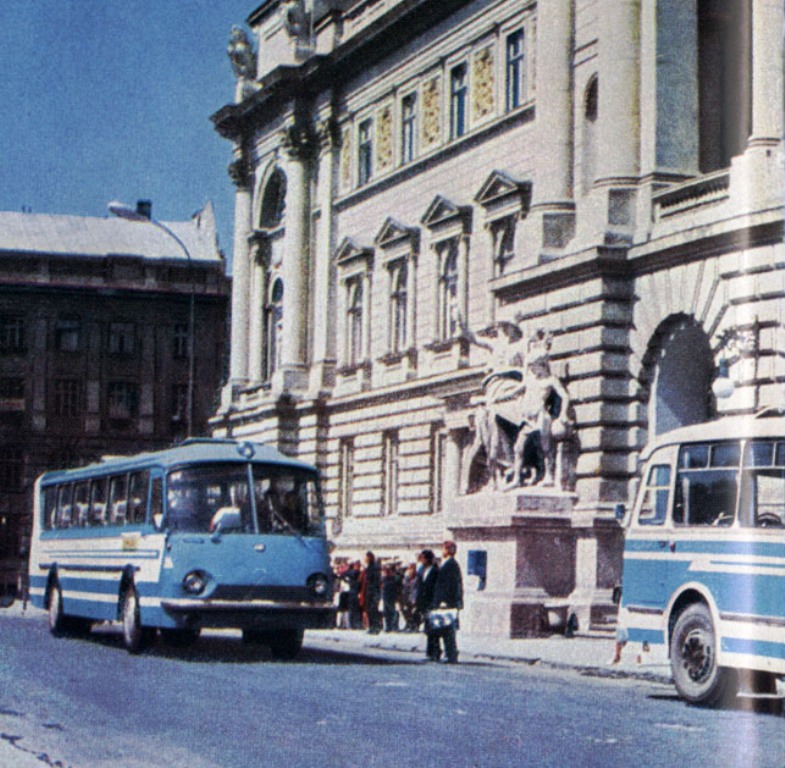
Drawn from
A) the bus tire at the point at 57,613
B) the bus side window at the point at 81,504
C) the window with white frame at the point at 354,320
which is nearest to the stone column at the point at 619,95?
the bus side window at the point at 81,504

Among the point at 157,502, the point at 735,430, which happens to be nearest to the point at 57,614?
the point at 157,502

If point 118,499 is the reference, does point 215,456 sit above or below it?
above

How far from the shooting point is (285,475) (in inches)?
991

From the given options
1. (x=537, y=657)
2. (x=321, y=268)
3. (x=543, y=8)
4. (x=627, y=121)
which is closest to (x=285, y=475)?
(x=537, y=657)

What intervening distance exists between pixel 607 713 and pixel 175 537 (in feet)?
29.0

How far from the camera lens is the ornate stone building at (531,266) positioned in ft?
103

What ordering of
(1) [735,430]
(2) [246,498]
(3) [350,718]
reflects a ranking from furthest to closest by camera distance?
(2) [246,498] → (1) [735,430] → (3) [350,718]

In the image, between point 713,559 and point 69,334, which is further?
point 69,334

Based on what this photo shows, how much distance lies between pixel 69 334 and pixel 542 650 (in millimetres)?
59449

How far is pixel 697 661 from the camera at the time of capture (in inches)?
741

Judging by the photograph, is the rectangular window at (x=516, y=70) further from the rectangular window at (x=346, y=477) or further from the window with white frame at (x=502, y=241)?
the rectangular window at (x=346, y=477)

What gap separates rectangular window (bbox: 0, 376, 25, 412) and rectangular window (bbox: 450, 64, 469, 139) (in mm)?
41531

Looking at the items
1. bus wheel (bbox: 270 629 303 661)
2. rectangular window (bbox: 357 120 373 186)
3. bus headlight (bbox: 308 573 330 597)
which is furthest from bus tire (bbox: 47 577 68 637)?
rectangular window (bbox: 357 120 373 186)

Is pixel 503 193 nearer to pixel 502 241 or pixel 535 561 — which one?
pixel 502 241
